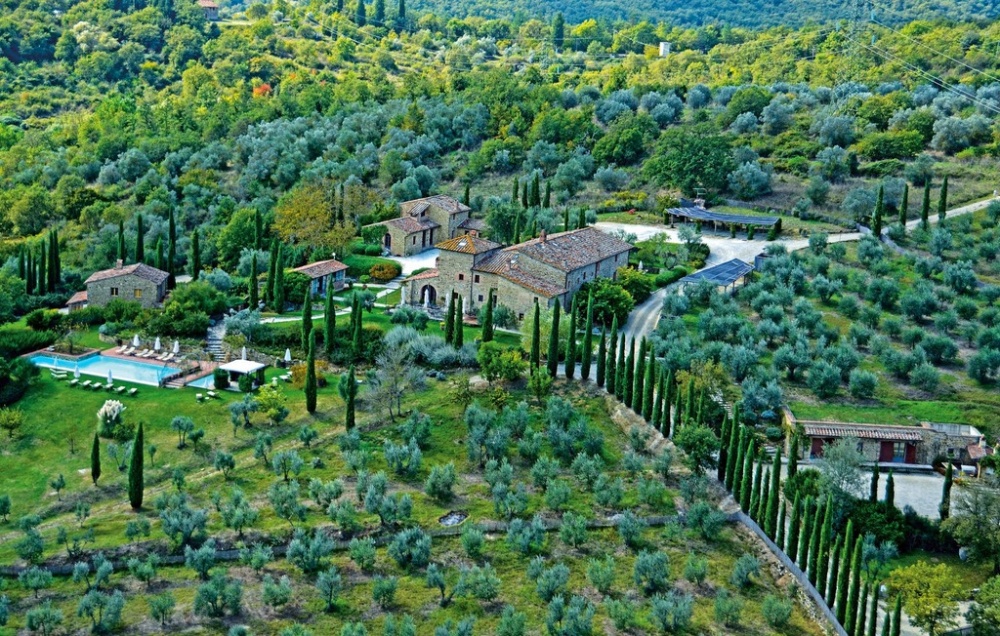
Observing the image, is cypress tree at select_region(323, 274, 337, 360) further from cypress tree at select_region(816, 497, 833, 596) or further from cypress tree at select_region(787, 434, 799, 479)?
cypress tree at select_region(816, 497, 833, 596)

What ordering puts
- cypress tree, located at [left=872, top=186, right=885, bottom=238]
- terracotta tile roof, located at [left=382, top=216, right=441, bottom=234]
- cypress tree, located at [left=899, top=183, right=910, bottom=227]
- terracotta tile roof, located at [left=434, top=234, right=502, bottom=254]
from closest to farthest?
terracotta tile roof, located at [left=434, top=234, right=502, bottom=254] < terracotta tile roof, located at [left=382, top=216, right=441, bottom=234] < cypress tree, located at [left=872, top=186, right=885, bottom=238] < cypress tree, located at [left=899, top=183, right=910, bottom=227]

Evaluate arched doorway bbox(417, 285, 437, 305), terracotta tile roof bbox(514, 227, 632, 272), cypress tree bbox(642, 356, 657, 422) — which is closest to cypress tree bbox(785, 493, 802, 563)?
cypress tree bbox(642, 356, 657, 422)

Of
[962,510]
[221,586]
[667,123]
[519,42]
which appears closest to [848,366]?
[962,510]

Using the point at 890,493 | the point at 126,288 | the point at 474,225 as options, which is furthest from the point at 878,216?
the point at 126,288

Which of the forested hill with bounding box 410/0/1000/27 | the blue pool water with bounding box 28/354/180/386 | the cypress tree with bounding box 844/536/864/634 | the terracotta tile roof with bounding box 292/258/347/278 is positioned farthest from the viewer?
the forested hill with bounding box 410/0/1000/27

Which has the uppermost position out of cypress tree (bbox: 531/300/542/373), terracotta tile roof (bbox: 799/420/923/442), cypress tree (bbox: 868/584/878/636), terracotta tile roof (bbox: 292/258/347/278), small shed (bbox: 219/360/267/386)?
terracotta tile roof (bbox: 292/258/347/278)

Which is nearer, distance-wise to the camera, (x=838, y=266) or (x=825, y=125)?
(x=838, y=266)

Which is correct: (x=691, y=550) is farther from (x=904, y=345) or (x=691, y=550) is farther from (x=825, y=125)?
(x=825, y=125)

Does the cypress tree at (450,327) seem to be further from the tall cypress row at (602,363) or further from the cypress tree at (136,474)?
the cypress tree at (136,474)
